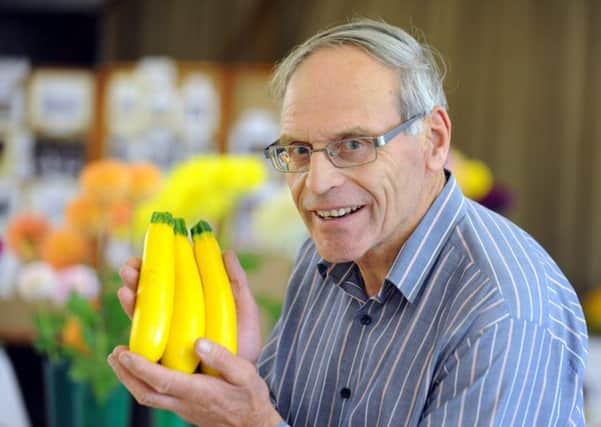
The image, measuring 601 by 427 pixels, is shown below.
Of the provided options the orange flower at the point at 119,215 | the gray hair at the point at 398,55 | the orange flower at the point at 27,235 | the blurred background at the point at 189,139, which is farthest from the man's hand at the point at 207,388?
the orange flower at the point at 27,235

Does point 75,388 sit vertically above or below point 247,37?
below

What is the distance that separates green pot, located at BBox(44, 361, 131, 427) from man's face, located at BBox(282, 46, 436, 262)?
600 mm

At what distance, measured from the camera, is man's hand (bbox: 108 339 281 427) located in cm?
105

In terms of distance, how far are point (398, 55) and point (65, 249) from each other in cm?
91

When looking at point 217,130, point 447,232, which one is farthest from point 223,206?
point 217,130

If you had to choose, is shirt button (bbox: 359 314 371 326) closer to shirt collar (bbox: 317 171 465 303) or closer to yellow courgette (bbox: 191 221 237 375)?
shirt collar (bbox: 317 171 465 303)

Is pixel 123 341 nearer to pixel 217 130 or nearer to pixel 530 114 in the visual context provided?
pixel 217 130

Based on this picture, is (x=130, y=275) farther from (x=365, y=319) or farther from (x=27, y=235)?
(x=27, y=235)

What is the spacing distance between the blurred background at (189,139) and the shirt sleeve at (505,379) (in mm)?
729

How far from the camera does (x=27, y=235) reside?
6.18 ft

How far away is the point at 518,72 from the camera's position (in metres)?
5.31

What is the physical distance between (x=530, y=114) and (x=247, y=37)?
1.88 m

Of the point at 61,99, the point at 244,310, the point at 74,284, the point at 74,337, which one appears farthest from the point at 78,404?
the point at 61,99

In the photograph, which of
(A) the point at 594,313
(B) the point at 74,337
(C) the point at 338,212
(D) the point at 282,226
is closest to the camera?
(C) the point at 338,212
